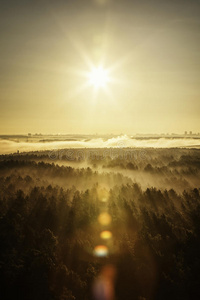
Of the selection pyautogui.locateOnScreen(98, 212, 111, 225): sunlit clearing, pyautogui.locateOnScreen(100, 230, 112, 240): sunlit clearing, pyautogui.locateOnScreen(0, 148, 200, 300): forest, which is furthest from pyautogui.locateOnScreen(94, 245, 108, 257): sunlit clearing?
pyautogui.locateOnScreen(98, 212, 111, 225): sunlit clearing

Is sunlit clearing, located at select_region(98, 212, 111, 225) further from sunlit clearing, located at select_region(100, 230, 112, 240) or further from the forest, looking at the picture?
sunlit clearing, located at select_region(100, 230, 112, 240)

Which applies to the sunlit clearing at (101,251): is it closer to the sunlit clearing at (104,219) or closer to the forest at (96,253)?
the forest at (96,253)

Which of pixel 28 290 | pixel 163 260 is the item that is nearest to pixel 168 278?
pixel 163 260

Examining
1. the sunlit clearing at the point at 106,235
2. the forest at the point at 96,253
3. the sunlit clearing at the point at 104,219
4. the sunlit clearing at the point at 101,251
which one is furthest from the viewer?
the sunlit clearing at the point at 104,219

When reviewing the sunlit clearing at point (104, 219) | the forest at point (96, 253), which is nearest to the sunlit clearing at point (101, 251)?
the forest at point (96, 253)

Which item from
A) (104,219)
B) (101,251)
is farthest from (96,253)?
(104,219)

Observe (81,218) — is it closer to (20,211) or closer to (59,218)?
(59,218)

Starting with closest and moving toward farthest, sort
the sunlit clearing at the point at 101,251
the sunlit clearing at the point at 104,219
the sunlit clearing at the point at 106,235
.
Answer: the sunlit clearing at the point at 101,251, the sunlit clearing at the point at 106,235, the sunlit clearing at the point at 104,219
